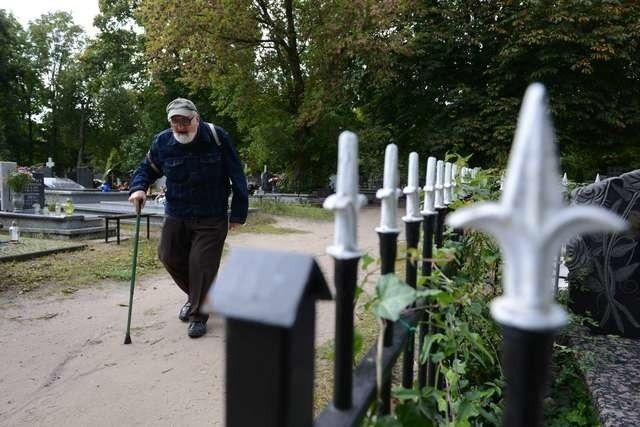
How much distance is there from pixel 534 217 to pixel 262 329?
38 centimetres

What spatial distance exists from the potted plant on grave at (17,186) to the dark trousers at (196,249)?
8.49m

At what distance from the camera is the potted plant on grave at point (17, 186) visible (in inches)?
421

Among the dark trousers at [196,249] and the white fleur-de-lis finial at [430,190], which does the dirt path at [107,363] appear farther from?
the white fleur-de-lis finial at [430,190]

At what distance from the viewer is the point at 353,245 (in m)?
1.05

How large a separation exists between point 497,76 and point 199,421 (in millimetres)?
15302

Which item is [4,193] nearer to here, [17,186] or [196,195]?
[17,186]

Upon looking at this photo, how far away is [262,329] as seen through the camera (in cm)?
66

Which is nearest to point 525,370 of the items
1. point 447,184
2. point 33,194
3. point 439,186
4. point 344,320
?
point 344,320

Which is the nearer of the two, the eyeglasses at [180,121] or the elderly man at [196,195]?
the eyeglasses at [180,121]

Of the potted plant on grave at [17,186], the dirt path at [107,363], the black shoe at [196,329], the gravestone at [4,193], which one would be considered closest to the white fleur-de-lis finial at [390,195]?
the dirt path at [107,363]

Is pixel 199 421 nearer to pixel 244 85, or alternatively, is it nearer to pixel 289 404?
pixel 289 404

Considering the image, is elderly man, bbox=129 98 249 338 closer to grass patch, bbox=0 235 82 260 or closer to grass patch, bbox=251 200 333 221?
grass patch, bbox=0 235 82 260

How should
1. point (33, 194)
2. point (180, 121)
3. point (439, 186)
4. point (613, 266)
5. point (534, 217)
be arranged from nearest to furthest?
point (534, 217) < point (439, 186) < point (613, 266) < point (180, 121) < point (33, 194)

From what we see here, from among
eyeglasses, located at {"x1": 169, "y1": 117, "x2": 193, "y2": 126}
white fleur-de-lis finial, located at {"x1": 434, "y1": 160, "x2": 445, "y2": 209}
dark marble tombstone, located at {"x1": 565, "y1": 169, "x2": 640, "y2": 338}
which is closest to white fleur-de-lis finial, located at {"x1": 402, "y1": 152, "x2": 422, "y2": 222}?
white fleur-de-lis finial, located at {"x1": 434, "y1": 160, "x2": 445, "y2": 209}
